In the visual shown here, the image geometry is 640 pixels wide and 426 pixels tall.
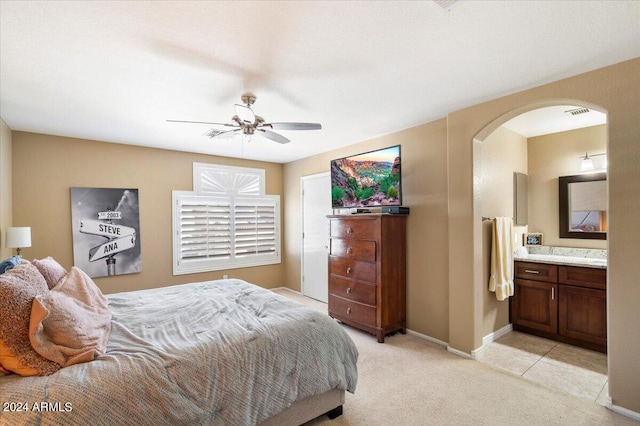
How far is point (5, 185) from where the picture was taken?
3.27 meters

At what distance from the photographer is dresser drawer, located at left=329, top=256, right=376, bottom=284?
11.3ft

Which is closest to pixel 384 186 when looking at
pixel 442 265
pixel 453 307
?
pixel 442 265

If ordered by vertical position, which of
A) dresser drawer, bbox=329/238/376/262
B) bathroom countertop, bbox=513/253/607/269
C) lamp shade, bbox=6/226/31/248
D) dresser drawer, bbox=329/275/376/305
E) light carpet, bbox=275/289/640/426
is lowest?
light carpet, bbox=275/289/640/426

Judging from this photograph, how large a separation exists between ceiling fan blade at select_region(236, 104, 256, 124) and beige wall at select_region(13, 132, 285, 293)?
2834 millimetres

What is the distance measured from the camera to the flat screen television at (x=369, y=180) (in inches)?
133

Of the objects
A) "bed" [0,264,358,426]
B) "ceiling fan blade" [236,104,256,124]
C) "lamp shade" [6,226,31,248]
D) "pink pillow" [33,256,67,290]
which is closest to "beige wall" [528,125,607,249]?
"bed" [0,264,358,426]

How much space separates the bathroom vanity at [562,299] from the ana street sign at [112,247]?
205 inches

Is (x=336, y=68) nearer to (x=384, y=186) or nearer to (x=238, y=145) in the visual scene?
(x=384, y=186)

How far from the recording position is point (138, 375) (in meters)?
1.46

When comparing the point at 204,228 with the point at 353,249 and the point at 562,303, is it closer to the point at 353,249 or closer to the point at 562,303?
the point at 353,249

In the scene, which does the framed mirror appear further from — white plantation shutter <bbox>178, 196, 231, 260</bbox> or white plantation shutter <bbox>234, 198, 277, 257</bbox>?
white plantation shutter <bbox>178, 196, 231, 260</bbox>

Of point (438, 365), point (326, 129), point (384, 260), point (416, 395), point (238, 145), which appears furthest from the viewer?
point (238, 145)

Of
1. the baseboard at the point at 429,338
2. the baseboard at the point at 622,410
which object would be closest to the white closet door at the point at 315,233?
the baseboard at the point at 429,338

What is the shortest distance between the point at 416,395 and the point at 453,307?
107 cm
